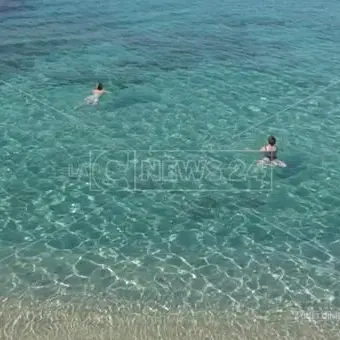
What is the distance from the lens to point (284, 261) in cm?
1938

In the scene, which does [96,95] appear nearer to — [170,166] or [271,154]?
[170,166]

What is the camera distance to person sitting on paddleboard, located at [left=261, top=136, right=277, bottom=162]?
78.0ft

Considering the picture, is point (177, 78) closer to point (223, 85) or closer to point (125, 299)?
point (223, 85)

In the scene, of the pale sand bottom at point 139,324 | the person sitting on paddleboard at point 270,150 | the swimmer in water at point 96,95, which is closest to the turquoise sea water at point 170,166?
the swimmer in water at point 96,95

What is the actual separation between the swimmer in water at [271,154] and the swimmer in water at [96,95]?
958 cm

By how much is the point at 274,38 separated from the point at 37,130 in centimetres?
1938

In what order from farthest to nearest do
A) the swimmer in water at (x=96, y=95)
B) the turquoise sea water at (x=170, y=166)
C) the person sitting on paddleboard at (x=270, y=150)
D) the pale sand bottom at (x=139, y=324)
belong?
the swimmer in water at (x=96, y=95) < the person sitting on paddleboard at (x=270, y=150) < the turquoise sea water at (x=170, y=166) < the pale sand bottom at (x=139, y=324)

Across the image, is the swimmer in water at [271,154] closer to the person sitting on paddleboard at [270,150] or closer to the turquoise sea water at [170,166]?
the person sitting on paddleboard at [270,150]


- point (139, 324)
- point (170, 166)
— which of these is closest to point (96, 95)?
point (170, 166)

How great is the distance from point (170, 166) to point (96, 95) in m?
7.45

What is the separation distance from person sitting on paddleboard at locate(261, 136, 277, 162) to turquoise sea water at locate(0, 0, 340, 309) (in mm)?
714

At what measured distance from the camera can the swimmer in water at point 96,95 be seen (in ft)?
95.6

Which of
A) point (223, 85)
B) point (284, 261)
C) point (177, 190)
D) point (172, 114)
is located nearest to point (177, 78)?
point (223, 85)

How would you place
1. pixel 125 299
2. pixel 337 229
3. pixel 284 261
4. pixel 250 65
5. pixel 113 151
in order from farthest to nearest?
pixel 250 65, pixel 113 151, pixel 337 229, pixel 284 261, pixel 125 299
